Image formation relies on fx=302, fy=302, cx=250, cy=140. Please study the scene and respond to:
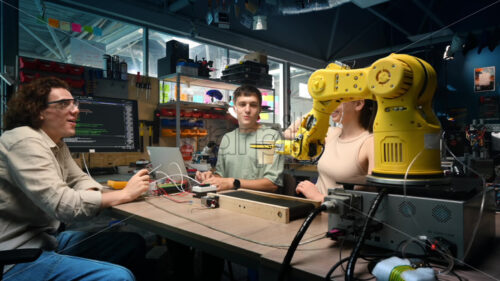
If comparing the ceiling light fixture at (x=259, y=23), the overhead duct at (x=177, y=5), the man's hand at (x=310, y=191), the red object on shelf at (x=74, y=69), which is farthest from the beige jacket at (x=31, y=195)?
the overhead duct at (x=177, y=5)

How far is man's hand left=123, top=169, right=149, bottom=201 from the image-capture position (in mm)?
1323

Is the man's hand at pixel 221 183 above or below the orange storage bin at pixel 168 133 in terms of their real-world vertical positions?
below

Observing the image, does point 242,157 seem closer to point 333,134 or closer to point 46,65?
point 333,134

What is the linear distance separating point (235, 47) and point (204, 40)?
542mm

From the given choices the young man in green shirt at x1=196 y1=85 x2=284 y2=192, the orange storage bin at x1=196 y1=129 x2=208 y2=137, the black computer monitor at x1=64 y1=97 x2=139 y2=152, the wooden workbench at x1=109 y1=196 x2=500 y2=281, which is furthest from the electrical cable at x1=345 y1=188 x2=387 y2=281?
the orange storage bin at x1=196 y1=129 x2=208 y2=137

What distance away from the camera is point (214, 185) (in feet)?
5.04

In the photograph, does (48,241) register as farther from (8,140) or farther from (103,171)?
(103,171)

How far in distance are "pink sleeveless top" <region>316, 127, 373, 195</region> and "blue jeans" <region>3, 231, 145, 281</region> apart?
94 centimetres

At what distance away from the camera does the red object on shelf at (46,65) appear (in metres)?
2.40

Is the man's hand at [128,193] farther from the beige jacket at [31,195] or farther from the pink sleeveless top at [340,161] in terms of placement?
the pink sleeveless top at [340,161]

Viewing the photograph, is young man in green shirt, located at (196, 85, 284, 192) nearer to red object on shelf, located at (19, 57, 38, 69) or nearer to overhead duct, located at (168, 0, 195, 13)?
red object on shelf, located at (19, 57, 38, 69)

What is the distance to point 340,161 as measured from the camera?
140 centimetres

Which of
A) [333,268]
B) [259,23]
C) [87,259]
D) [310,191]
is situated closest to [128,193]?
[87,259]

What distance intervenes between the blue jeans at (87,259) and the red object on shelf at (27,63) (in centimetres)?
155
